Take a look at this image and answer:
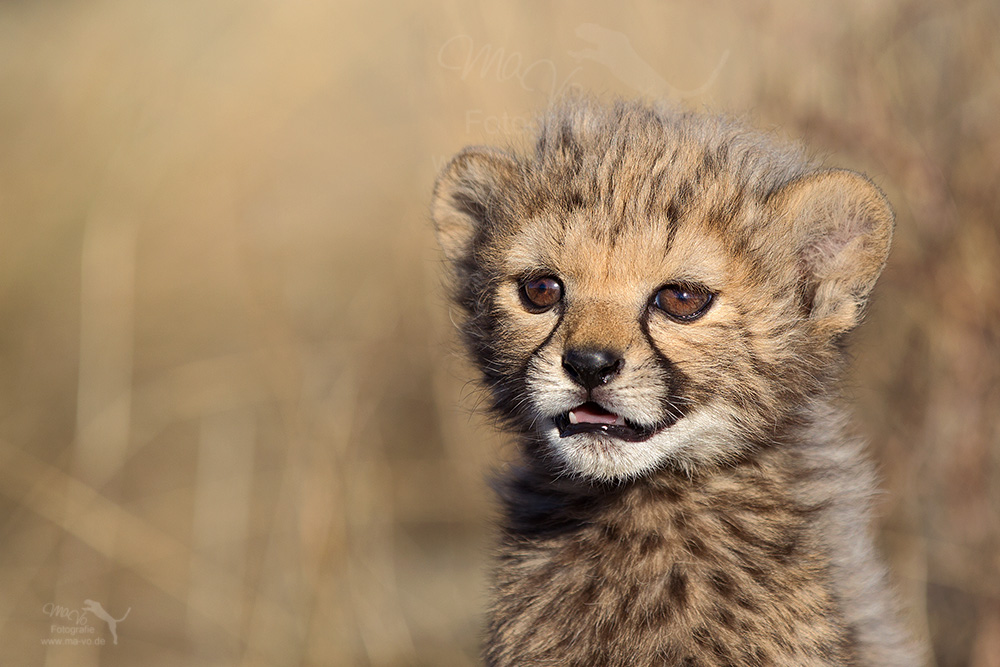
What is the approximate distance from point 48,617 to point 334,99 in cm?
286

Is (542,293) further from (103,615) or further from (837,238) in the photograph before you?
(103,615)

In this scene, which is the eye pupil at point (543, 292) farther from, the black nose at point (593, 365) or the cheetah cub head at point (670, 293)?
the black nose at point (593, 365)

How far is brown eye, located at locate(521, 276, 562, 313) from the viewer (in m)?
2.12

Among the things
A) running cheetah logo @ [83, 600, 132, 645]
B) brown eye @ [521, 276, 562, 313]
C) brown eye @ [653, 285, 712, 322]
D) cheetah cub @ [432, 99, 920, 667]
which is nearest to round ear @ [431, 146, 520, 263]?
cheetah cub @ [432, 99, 920, 667]

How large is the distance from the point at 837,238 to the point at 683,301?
0.43 meters

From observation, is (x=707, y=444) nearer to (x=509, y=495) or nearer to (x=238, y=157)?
(x=509, y=495)

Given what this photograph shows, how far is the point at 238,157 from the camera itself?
487cm

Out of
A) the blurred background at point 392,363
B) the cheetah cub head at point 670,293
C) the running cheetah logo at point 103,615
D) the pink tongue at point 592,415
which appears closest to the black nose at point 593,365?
the cheetah cub head at point 670,293

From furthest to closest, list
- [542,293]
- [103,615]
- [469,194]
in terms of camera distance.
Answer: [103,615] < [469,194] < [542,293]

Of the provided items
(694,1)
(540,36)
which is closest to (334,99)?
(540,36)

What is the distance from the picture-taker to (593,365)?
6.11 feet

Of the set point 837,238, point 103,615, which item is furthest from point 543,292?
point 103,615

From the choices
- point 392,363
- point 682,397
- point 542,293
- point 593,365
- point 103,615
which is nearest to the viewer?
point 593,365

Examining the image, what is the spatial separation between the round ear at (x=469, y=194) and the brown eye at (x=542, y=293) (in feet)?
0.94
